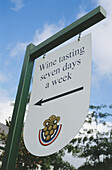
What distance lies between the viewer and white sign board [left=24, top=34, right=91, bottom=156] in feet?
4.95

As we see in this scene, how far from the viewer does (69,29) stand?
2.02 m

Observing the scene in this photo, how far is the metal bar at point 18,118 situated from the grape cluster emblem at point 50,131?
373mm

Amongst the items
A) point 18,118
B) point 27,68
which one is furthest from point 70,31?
point 18,118

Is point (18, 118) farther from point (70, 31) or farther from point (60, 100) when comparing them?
point (70, 31)

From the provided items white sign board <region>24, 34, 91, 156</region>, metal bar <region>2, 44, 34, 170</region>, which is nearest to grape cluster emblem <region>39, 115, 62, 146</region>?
white sign board <region>24, 34, 91, 156</region>

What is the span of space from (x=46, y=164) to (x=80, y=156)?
5.33m

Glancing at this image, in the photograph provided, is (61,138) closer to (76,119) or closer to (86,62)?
(76,119)

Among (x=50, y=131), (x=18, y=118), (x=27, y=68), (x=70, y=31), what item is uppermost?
(x=70, y=31)

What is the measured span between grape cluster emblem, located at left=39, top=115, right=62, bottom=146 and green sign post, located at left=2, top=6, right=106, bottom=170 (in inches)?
15.2

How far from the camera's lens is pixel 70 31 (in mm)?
2020

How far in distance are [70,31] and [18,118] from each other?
0.94 metres

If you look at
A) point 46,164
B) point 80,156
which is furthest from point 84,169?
point 46,164

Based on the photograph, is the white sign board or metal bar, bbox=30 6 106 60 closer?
the white sign board

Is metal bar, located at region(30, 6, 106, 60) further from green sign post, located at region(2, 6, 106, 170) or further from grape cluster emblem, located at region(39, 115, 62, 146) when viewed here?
grape cluster emblem, located at region(39, 115, 62, 146)
